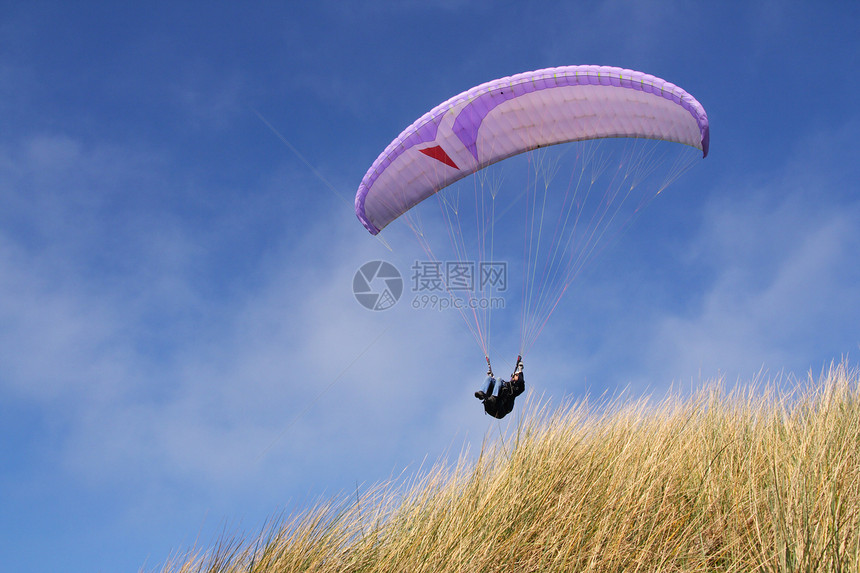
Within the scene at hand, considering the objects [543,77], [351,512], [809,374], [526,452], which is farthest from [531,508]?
[543,77]

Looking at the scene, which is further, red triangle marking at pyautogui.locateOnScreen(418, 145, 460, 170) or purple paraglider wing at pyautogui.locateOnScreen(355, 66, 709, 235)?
red triangle marking at pyautogui.locateOnScreen(418, 145, 460, 170)

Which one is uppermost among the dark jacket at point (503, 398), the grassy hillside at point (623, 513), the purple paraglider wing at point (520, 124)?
the purple paraglider wing at point (520, 124)

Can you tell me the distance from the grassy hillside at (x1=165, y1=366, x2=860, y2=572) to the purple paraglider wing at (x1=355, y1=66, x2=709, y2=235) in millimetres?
4191

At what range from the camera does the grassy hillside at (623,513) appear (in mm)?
3602

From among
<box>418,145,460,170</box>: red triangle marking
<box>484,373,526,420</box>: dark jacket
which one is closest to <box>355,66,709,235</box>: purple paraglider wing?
<box>418,145,460,170</box>: red triangle marking

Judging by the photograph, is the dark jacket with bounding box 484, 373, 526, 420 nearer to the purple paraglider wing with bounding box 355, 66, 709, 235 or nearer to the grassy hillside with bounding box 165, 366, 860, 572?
the grassy hillside with bounding box 165, 366, 860, 572

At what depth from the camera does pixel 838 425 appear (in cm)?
521

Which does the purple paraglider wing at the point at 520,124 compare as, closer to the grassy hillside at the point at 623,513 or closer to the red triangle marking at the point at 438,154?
the red triangle marking at the point at 438,154

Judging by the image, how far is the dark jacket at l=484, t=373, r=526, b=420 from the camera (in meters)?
6.95

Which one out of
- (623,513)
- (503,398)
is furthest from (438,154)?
(623,513)

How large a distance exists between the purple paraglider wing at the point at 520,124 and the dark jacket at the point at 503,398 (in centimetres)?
363

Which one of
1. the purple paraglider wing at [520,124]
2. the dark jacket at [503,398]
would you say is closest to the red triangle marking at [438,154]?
the purple paraglider wing at [520,124]

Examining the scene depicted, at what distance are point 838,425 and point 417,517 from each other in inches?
160

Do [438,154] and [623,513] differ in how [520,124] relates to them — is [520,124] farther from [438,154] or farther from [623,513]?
[623,513]
